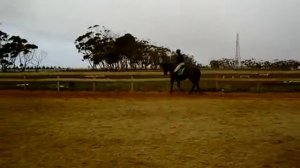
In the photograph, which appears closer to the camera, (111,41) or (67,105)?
(67,105)

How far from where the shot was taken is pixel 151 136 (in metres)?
9.45

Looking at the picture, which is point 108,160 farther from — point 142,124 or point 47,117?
point 47,117

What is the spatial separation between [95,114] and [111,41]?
5705cm

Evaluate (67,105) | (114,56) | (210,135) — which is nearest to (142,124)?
(210,135)

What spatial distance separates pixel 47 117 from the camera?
12594mm

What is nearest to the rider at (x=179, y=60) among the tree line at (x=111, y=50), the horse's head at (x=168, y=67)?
the horse's head at (x=168, y=67)

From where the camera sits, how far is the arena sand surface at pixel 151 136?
7480 millimetres

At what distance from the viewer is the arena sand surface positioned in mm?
7480

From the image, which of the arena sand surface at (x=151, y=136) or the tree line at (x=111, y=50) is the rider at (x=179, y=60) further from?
the tree line at (x=111, y=50)

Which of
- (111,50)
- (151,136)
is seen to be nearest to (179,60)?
(151,136)

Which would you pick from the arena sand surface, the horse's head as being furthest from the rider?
the arena sand surface

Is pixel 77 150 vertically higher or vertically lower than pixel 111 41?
lower

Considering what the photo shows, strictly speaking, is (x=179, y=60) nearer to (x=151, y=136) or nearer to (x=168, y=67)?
(x=168, y=67)

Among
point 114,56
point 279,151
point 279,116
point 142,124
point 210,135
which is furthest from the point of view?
point 114,56
